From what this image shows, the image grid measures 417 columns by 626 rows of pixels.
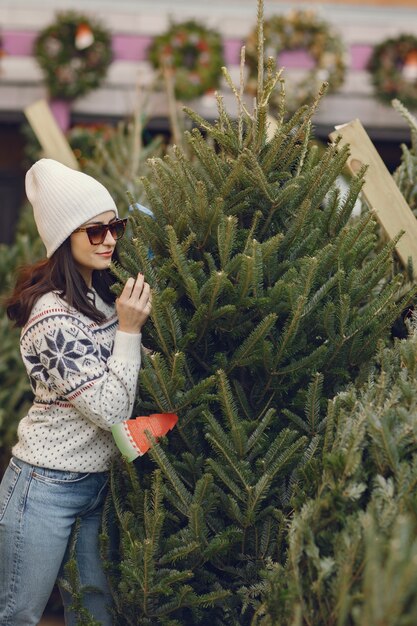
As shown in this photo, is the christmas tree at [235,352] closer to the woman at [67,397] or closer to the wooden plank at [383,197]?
the woman at [67,397]

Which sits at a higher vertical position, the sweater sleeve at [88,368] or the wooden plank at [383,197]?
the wooden plank at [383,197]

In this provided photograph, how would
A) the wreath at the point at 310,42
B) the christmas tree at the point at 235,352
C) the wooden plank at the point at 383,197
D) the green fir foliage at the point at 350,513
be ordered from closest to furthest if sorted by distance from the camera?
the green fir foliage at the point at 350,513, the christmas tree at the point at 235,352, the wooden plank at the point at 383,197, the wreath at the point at 310,42

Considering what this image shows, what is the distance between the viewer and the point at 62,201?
97.5 inches

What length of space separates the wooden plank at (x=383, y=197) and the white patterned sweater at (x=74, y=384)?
100cm

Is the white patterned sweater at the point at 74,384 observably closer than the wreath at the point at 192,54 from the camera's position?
Yes

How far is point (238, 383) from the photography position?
2416 mm

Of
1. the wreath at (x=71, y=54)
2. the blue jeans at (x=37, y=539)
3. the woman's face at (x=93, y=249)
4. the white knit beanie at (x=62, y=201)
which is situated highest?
the white knit beanie at (x=62, y=201)

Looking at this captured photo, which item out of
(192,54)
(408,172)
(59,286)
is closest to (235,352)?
(59,286)

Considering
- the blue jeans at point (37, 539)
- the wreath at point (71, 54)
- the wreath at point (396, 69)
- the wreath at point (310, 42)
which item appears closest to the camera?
the blue jeans at point (37, 539)

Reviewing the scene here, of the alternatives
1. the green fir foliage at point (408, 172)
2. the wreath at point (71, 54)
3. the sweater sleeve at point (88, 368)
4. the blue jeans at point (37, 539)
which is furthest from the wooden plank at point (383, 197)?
the wreath at point (71, 54)

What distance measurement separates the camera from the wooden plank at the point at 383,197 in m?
2.96

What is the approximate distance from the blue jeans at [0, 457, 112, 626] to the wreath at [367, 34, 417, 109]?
841 cm

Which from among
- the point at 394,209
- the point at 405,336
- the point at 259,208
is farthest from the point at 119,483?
the point at 394,209

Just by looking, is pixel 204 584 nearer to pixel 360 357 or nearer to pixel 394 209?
pixel 360 357
